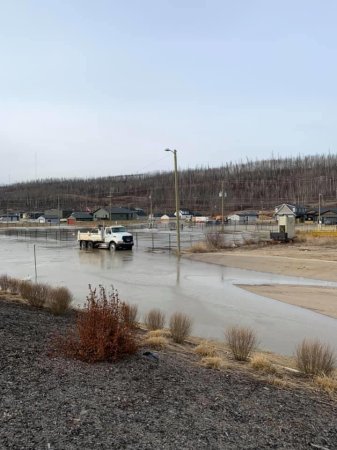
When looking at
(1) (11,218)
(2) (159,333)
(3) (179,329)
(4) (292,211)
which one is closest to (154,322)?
(2) (159,333)

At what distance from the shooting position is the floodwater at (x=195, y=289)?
44.5ft

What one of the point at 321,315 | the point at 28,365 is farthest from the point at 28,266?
the point at 28,365

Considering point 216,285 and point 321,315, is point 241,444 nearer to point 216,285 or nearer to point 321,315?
point 321,315

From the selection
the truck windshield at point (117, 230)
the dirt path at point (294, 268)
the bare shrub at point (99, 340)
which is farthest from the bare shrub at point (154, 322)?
the truck windshield at point (117, 230)

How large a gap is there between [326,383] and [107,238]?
1519 inches

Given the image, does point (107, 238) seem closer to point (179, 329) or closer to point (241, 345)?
point (179, 329)

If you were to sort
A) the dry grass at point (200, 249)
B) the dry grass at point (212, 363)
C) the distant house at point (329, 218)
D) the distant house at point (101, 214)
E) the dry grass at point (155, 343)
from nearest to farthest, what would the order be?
the dry grass at point (212, 363) → the dry grass at point (155, 343) → the dry grass at point (200, 249) → the distant house at point (329, 218) → the distant house at point (101, 214)

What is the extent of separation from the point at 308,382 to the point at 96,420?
422 cm

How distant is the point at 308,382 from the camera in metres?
7.75

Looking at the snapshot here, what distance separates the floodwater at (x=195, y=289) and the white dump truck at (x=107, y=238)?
6385 millimetres

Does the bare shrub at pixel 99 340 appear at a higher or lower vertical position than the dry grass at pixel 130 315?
higher

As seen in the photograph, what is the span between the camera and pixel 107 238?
4503cm

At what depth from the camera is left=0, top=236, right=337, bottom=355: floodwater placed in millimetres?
13550

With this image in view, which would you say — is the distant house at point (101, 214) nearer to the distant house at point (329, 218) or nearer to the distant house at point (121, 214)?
the distant house at point (121, 214)
